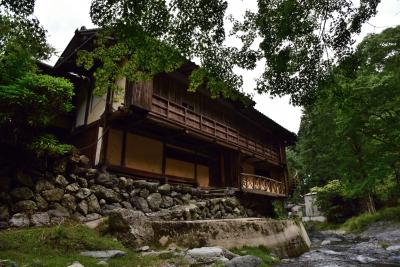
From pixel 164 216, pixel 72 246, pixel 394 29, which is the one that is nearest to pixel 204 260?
pixel 72 246

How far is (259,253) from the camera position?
28.7ft

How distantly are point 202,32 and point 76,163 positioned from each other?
630 centimetres

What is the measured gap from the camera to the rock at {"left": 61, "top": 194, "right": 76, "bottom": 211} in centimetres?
940

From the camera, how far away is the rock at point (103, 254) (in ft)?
19.6

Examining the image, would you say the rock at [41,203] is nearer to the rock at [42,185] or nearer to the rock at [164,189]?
the rock at [42,185]

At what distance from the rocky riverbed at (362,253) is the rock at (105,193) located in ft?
20.1

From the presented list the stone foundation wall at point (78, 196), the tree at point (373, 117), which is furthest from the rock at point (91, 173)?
the tree at point (373, 117)

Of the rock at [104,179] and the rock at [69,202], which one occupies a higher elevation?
the rock at [104,179]

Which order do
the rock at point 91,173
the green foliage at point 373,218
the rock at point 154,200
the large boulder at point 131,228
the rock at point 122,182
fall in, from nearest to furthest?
the large boulder at point 131,228
the rock at point 91,173
the rock at point 122,182
the rock at point 154,200
the green foliage at point 373,218

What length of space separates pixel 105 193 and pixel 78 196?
3.68 ft

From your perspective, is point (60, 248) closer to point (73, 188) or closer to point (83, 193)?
point (73, 188)

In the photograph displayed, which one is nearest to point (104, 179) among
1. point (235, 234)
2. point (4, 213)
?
point (4, 213)

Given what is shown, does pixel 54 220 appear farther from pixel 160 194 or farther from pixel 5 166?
pixel 160 194

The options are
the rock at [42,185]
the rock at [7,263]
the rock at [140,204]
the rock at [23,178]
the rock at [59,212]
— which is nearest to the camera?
the rock at [7,263]
